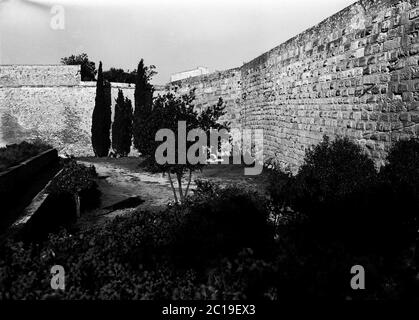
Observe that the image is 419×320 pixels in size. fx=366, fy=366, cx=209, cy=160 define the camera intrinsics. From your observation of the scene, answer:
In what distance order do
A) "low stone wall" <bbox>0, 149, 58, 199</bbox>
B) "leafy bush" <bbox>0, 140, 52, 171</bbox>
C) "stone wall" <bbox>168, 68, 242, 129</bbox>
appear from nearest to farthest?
"low stone wall" <bbox>0, 149, 58, 199</bbox>, "leafy bush" <bbox>0, 140, 52, 171</bbox>, "stone wall" <bbox>168, 68, 242, 129</bbox>

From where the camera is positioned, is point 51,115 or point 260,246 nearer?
point 260,246

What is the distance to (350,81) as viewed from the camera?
6957 millimetres

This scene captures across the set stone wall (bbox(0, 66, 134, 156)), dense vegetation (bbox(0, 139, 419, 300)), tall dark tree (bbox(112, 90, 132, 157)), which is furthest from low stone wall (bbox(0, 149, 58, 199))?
stone wall (bbox(0, 66, 134, 156))

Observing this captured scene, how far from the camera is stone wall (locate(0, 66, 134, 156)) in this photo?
25.3m

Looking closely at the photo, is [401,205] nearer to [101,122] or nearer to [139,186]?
[139,186]

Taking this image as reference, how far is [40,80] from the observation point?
28266 mm

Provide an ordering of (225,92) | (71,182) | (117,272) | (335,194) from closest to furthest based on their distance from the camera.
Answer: (117,272)
(335,194)
(71,182)
(225,92)

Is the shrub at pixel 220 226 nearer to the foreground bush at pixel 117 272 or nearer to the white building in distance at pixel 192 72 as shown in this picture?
the foreground bush at pixel 117 272

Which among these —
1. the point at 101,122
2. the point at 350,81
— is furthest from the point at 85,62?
the point at 350,81

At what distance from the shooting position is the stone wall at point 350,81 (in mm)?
5496

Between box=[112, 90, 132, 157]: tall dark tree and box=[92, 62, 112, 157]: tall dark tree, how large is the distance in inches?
17.8

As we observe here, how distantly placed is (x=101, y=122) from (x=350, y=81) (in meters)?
19.2

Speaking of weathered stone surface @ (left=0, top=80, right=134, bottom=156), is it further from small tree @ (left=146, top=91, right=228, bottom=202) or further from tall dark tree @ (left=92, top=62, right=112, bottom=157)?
small tree @ (left=146, top=91, right=228, bottom=202)
